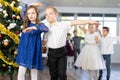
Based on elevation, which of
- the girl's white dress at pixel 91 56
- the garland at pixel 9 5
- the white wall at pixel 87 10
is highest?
the white wall at pixel 87 10

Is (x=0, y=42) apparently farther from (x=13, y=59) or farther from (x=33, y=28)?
(x=33, y=28)

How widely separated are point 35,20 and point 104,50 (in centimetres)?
350

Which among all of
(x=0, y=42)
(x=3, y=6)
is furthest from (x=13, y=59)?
(x=3, y=6)

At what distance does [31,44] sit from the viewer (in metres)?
3.58

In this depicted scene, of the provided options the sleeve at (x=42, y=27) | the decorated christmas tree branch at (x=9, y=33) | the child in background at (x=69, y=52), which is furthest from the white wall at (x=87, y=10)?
the sleeve at (x=42, y=27)

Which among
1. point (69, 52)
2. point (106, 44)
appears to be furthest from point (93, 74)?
point (69, 52)

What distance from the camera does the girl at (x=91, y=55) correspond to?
607 centimetres

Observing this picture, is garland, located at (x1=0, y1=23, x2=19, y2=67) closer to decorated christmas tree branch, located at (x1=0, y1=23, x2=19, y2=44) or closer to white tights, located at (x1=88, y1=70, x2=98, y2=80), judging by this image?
decorated christmas tree branch, located at (x1=0, y1=23, x2=19, y2=44)

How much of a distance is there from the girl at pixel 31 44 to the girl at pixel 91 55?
8.38 feet

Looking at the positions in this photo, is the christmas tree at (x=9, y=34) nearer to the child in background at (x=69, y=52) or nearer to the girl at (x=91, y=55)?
the girl at (x=91, y=55)

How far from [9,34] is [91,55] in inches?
89.5

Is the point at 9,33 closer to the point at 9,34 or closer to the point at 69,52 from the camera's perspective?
the point at 9,34

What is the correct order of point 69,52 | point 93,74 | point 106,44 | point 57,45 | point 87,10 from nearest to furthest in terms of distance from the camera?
1. point 57,45
2. point 93,74
3. point 106,44
4. point 69,52
5. point 87,10

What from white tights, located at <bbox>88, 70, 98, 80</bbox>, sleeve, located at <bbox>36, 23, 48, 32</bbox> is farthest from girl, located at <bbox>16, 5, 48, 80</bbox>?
white tights, located at <bbox>88, 70, 98, 80</bbox>
